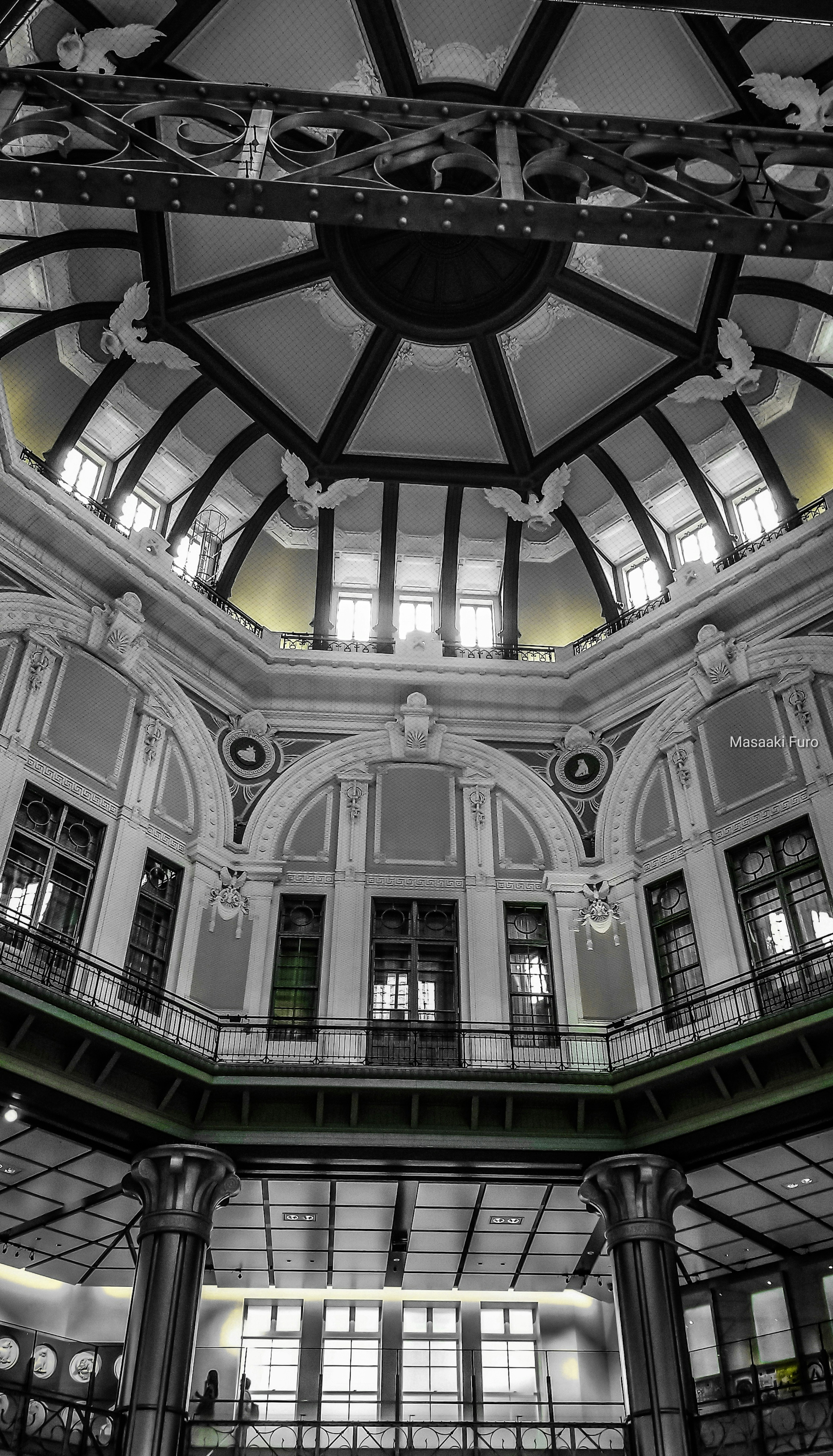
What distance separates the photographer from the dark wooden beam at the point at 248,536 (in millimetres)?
24203

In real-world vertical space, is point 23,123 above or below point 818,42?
below

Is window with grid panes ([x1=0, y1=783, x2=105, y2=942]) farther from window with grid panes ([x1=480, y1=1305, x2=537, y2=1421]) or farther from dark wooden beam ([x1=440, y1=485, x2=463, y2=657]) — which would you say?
window with grid panes ([x1=480, y1=1305, x2=537, y2=1421])

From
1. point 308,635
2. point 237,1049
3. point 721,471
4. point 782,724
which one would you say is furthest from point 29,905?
point 721,471

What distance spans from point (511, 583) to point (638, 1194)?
12490mm

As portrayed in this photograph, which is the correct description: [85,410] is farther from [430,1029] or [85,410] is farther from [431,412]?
[430,1029]

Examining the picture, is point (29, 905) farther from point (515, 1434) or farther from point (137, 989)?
point (515, 1434)

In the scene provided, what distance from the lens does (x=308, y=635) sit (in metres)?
24.7

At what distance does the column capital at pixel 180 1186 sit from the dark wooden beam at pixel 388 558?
37.2 feet

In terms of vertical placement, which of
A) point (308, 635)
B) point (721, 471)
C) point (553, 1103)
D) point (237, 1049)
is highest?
point (721, 471)

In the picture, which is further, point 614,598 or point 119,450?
point 614,598

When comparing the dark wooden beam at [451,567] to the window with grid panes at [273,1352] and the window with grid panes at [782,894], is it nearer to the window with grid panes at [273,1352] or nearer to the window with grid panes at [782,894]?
the window with grid panes at [782,894]

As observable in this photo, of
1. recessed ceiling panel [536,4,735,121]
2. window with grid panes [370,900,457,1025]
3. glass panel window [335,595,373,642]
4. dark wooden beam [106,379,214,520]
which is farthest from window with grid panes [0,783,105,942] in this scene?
recessed ceiling panel [536,4,735,121]

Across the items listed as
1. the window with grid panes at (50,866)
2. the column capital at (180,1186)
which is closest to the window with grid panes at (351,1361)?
the column capital at (180,1186)

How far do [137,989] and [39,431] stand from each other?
32.4 ft
